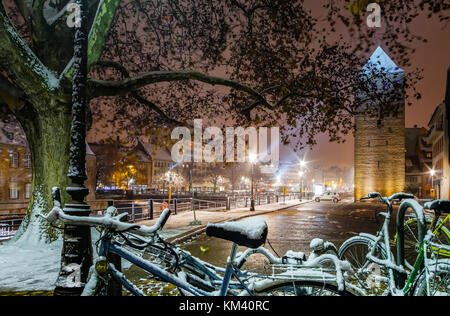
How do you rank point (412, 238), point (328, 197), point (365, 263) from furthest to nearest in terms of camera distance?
point (328, 197) → point (412, 238) → point (365, 263)

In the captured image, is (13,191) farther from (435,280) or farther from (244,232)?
(435,280)

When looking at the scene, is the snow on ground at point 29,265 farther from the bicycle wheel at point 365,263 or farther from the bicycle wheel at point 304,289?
the bicycle wheel at point 365,263

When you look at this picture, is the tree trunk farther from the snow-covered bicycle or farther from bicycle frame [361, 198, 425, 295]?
bicycle frame [361, 198, 425, 295]

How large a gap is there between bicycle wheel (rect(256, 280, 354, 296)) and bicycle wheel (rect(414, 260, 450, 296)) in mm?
1086

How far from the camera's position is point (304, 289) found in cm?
272

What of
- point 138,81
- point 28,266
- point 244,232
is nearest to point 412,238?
point 244,232

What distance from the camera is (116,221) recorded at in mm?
2705

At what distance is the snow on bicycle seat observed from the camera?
2.59 m

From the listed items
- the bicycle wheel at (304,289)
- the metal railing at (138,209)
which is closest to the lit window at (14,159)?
the metal railing at (138,209)

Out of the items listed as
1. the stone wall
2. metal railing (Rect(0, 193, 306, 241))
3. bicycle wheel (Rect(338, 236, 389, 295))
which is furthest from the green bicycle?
the stone wall

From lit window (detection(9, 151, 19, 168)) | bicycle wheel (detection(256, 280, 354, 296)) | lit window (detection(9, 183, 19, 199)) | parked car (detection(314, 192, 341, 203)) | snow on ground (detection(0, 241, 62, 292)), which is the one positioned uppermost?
lit window (detection(9, 151, 19, 168))

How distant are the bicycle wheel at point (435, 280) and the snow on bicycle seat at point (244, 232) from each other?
1774 mm

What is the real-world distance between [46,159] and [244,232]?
6863 millimetres
